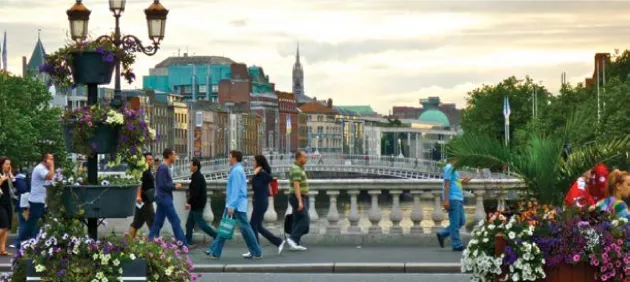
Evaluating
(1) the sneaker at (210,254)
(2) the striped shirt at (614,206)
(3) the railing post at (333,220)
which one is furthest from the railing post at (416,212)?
(2) the striped shirt at (614,206)

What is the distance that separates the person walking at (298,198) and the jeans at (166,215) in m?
1.50

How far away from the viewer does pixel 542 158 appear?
15.3m

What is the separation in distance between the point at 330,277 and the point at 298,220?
305 cm

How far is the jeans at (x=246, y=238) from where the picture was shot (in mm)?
20984

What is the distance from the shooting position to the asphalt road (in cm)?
1856

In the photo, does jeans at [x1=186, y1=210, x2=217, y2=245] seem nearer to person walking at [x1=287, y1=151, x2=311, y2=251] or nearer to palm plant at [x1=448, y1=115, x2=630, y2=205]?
person walking at [x1=287, y1=151, x2=311, y2=251]

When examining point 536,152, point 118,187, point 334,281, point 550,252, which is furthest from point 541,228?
point 334,281

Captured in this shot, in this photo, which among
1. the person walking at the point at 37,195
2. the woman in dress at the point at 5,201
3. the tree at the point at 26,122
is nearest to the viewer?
the person walking at the point at 37,195

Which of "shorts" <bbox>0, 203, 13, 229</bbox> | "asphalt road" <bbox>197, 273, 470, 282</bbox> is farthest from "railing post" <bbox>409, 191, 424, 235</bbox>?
"shorts" <bbox>0, 203, 13, 229</bbox>

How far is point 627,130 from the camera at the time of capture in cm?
8100

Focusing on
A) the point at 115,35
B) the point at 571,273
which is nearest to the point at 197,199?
the point at 115,35

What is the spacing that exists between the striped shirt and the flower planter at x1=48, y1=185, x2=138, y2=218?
388 centimetres

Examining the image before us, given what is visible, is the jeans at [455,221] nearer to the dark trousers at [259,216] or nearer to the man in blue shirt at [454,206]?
the man in blue shirt at [454,206]

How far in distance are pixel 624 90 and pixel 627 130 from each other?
5237mm
